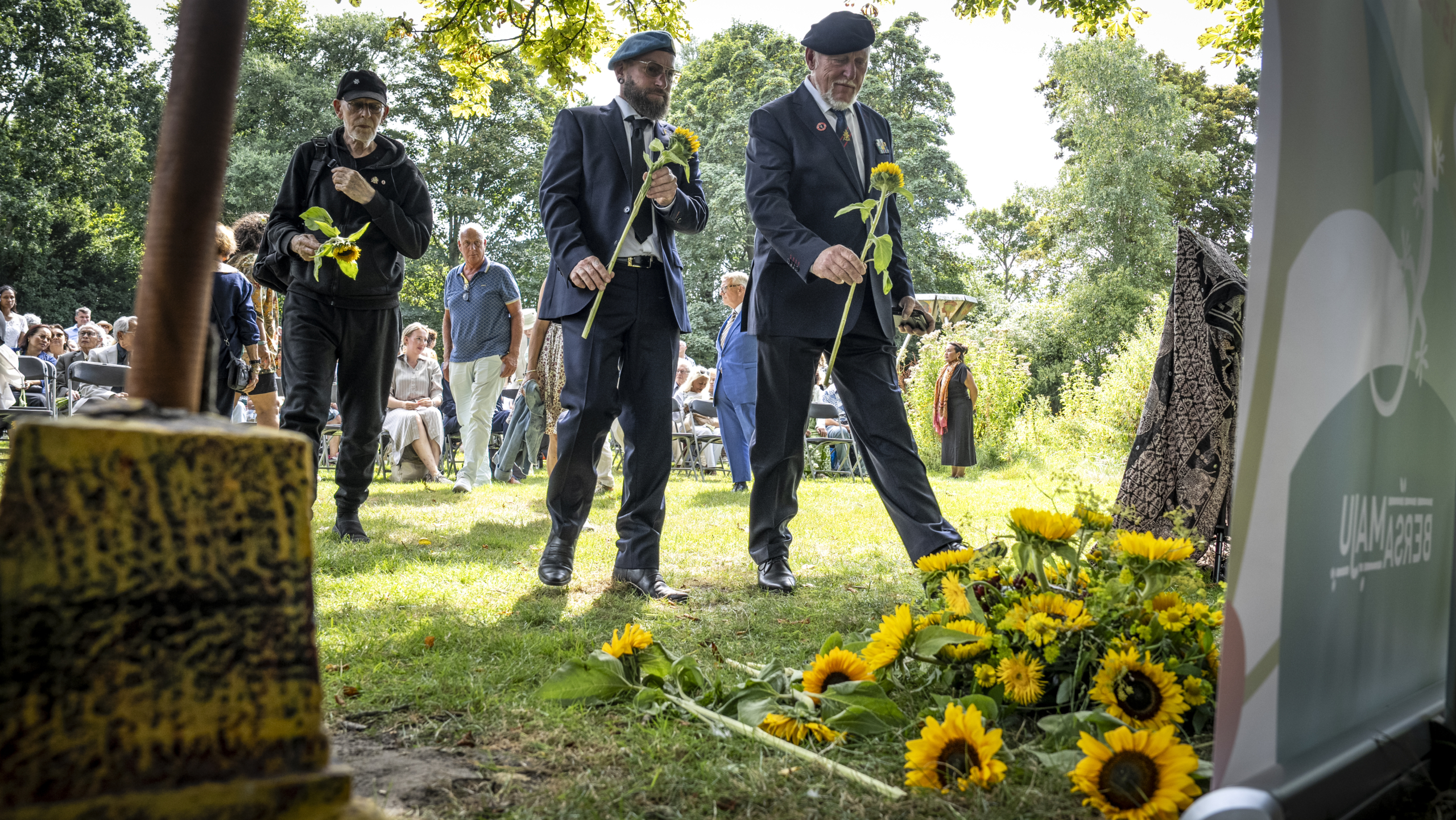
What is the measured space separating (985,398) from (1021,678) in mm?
15495

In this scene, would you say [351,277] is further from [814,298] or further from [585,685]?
[585,685]

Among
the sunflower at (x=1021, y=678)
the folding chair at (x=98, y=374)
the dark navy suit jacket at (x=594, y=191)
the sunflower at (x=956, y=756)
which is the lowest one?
the sunflower at (x=956, y=756)

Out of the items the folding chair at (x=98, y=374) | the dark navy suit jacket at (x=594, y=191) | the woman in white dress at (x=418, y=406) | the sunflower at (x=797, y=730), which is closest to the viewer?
the sunflower at (x=797, y=730)

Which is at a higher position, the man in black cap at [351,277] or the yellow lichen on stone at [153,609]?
the man in black cap at [351,277]

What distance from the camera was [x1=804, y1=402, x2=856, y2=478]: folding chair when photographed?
12.7 meters

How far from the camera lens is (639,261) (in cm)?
396

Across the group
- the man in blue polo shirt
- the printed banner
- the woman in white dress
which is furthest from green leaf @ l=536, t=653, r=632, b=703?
the woman in white dress

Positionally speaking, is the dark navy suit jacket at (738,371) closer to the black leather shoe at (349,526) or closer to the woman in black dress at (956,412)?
the black leather shoe at (349,526)

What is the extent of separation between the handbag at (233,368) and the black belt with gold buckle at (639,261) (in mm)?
2736

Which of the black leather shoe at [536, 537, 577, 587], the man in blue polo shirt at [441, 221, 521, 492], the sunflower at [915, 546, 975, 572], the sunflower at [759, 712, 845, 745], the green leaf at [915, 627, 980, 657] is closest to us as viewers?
the sunflower at [759, 712, 845, 745]

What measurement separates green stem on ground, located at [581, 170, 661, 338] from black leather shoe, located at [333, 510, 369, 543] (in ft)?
6.83

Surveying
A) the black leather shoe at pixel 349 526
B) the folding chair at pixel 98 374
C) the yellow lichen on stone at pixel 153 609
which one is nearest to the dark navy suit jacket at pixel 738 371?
the black leather shoe at pixel 349 526

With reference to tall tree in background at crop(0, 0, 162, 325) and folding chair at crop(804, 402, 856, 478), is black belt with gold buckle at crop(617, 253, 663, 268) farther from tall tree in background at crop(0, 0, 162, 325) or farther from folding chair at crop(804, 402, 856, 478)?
tall tree in background at crop(0, 0, 162, 325)

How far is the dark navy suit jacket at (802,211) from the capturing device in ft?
13.0
